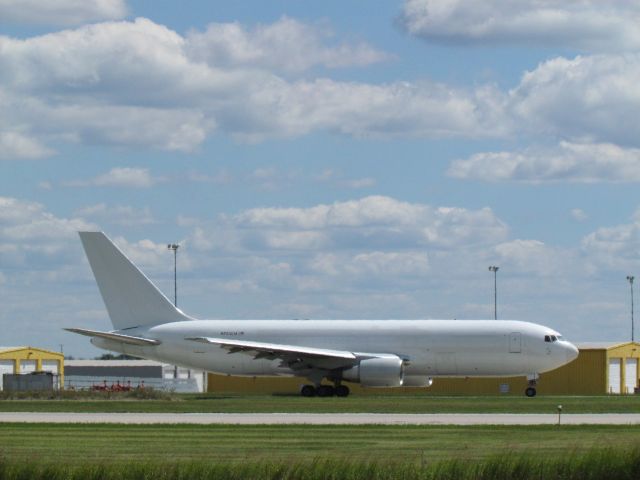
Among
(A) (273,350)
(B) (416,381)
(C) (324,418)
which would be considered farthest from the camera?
(B) (416,381)

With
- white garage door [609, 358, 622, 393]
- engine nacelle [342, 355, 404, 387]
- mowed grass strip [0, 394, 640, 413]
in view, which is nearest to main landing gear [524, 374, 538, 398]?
engine nacelle [342, 355, 404, 387]

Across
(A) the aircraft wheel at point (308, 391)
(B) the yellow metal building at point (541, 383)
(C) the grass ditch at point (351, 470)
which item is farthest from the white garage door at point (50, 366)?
(C) the grass ditch at point (351, 470)

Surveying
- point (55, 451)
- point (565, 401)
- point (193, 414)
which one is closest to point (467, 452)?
point (55, 451)

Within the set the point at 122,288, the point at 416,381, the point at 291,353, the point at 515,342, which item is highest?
the point at 122,288

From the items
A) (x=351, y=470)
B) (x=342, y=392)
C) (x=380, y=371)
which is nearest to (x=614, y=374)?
(x=342, y=392)

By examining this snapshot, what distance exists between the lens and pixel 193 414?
4612cm

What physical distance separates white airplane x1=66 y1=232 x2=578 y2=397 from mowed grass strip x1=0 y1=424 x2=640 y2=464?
2788cm

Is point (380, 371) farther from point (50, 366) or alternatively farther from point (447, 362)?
point (50, 366)

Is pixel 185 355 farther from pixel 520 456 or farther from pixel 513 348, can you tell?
pixel 520 456

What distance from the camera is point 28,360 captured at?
9712 centimetres

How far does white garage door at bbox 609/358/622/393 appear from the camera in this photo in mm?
84688

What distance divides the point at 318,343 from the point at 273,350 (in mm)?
3913

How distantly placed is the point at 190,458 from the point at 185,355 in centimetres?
4190

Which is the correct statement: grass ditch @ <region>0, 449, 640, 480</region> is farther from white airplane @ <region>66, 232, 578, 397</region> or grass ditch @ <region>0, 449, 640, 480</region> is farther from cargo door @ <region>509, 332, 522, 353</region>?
cargo door @ <region>509, 332, 522, 353</region>
